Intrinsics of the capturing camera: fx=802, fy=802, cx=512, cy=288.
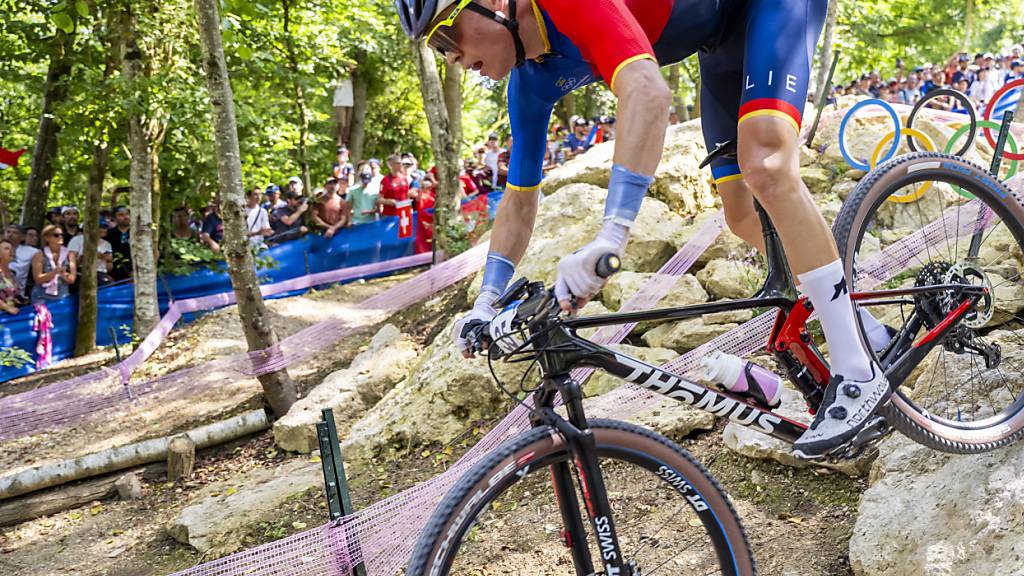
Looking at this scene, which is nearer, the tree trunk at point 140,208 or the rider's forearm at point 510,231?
the rider's forearm at point 510,231

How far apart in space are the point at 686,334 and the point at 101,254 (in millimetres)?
10167

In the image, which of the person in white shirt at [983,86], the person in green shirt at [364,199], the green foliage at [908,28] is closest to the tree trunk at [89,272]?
the person in green shirt at [364,199]

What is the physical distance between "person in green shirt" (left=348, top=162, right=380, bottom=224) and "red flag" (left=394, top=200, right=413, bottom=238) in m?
0.45

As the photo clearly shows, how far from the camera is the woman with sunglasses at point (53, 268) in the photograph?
11.1 m

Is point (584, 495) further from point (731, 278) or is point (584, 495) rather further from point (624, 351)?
point (731, 278)

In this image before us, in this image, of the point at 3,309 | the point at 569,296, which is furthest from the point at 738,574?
the point at 3,309

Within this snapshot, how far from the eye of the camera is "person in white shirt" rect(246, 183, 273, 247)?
40.3 ft

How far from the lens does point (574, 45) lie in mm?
2520

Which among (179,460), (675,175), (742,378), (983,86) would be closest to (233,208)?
(179,460)

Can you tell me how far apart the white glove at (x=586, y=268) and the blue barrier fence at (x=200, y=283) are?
10.2 meters

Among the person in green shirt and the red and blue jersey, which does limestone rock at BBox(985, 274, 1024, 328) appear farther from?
the person in green shirt

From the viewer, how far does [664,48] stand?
271 centimetres

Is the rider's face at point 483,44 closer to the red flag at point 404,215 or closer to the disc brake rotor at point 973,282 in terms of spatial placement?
the disc brake rotor at point 973,282

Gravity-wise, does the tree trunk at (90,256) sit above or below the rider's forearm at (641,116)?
above
